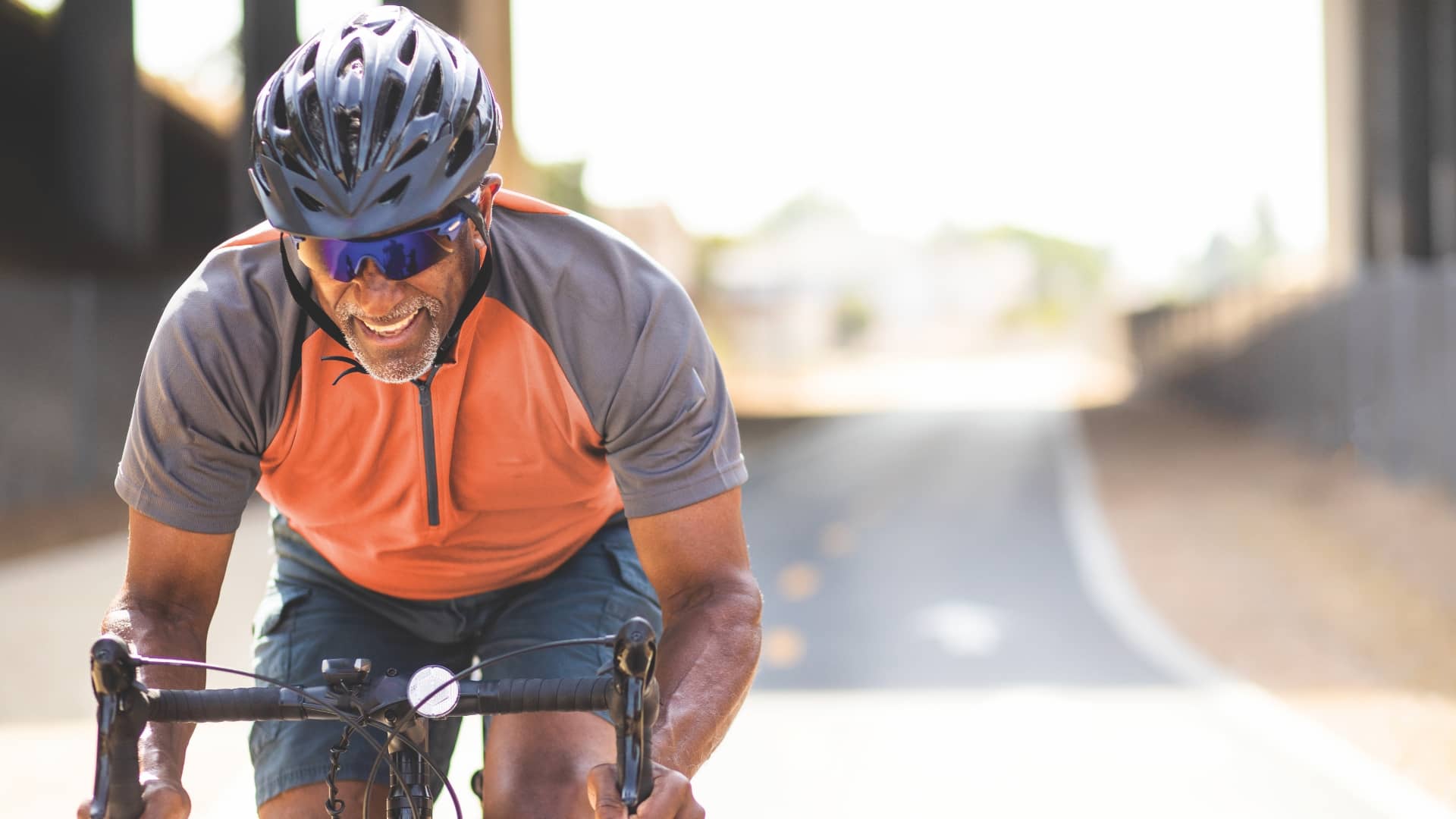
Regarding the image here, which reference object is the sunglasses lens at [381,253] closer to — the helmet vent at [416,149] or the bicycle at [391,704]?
the helmet vent at [416,149]

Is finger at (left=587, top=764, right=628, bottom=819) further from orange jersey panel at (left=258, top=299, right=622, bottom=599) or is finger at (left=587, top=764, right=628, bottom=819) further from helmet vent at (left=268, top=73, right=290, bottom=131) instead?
helmet vent at (left=268, top=73, right=290, bottom=131)

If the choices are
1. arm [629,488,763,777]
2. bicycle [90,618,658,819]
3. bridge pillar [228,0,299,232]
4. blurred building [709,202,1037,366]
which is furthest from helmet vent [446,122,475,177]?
blurred building [709,202,1037,366]

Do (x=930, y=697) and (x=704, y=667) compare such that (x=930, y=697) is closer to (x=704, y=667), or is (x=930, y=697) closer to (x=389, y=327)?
(x=704, y=667)

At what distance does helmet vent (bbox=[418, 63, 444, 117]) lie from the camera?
2.43 meters

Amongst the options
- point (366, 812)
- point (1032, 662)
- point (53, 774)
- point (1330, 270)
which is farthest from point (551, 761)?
point (1330, 270)

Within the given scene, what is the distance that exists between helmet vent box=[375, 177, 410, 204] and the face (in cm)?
10

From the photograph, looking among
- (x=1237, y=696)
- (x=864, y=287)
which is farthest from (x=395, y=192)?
(x=864, y=287)

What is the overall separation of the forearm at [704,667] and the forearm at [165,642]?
0.74 m

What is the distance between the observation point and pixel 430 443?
2.56 metres

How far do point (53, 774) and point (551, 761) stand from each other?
466cm

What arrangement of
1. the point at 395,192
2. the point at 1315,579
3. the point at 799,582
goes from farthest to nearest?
the point at 1315,579, the point at 799,582, the point at 395,192

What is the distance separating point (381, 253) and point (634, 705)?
84 cm

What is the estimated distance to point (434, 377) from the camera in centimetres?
256

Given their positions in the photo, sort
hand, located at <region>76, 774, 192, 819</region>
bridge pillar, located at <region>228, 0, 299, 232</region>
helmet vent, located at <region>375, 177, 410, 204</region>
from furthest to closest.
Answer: bridge pillar, located at <region>228, 0, 299, 232</region> → helmet vent, located at <region>375, 177, 410, 204</region> → hand, located at <region>76, 774, 192, 819</region>
